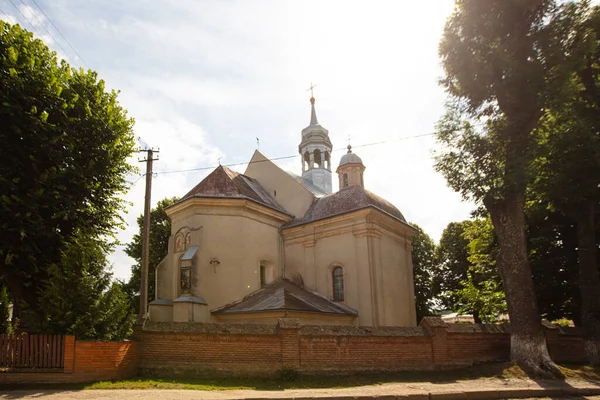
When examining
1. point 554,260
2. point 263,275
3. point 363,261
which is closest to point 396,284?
point 363,261

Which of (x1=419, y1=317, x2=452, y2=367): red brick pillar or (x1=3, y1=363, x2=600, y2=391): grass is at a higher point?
(x1=419, y1=317, x2=452, y2=367): red brick pillar

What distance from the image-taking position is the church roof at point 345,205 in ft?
74.4

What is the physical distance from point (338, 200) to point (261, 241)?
4.63m

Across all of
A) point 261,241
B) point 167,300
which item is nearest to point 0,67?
point 167,300

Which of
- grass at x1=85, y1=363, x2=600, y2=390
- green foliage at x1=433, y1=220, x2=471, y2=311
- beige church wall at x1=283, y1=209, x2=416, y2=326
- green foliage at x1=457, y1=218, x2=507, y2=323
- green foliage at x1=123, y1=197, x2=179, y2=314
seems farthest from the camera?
Result: green foliage at x1=433, y1=220, x2=471, y2=311

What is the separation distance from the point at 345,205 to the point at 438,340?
10.0 metres

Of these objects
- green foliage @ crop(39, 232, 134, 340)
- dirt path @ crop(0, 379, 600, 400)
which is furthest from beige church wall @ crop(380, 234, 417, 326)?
green foliage @ crop(39, 232, 134, 340)

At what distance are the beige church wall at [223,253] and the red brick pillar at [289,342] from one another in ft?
28.0

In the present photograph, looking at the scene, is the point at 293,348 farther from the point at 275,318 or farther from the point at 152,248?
the point at 152,248

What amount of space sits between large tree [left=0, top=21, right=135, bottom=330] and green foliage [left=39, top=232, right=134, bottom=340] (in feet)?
4.91

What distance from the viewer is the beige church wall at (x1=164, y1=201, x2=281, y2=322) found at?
67.6 feet

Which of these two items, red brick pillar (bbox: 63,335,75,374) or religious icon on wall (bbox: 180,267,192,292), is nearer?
red brick pillar (bbox: 63,335,75,374)

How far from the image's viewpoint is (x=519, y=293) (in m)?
13.5

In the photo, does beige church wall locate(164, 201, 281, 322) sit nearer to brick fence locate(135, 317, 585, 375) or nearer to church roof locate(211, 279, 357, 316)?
church roof locate(211, 279, 357, 316)
